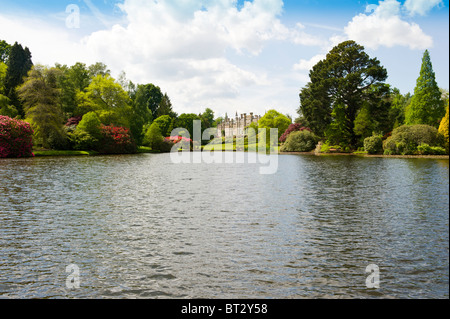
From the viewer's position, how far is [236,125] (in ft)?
533

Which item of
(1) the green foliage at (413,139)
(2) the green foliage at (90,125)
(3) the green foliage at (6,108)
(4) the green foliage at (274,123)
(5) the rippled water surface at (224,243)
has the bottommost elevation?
(5) the rippled water surface at (224,243)

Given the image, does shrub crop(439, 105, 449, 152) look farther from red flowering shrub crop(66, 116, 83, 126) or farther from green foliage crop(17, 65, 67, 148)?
red flowering shrub crop(66, 116, 83, 126)

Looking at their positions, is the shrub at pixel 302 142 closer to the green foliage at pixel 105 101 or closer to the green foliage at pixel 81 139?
the green foliage at pixel 105 101

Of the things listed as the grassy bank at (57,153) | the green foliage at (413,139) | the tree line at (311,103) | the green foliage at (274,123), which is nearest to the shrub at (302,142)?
the tree line at (311,103)

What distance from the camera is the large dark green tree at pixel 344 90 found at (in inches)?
2286

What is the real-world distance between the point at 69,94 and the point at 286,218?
66.8m

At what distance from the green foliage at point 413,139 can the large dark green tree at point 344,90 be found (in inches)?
446

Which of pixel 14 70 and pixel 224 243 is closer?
pixel 224 243

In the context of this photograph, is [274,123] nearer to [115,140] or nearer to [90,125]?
[115,140]

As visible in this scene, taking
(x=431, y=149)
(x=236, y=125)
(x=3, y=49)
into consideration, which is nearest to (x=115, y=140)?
(x=3, y=49)

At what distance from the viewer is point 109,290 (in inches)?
254

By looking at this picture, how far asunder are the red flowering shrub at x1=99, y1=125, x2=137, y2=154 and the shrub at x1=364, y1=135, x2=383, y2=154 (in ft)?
140

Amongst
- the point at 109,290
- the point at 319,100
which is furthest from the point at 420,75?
the point at 109,290

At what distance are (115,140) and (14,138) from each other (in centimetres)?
2015
